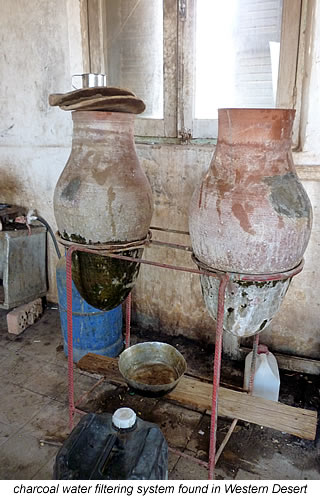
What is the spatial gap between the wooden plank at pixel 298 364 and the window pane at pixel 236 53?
4.73 feet

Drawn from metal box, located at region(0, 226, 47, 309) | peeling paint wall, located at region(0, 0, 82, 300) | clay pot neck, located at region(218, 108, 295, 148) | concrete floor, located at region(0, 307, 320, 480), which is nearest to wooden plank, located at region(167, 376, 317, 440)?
concrete floor, located at region(0, 307, 320, 480)

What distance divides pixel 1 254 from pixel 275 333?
1948 millimetres

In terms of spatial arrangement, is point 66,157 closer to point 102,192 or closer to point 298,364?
point 102,192

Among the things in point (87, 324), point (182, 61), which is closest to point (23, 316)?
point (87, 324)

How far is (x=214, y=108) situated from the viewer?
2428 mm

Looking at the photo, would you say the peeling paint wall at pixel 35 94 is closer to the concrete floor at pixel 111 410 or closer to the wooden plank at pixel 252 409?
the concrete floor at pixel 111 410

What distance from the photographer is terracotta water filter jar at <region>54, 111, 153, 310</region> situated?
5.58ft

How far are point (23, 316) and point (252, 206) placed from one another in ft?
6.87

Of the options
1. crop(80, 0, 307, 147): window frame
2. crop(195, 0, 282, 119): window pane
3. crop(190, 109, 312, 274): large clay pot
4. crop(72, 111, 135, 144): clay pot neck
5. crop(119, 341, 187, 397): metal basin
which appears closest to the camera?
crop(190, 109, 312, 274): large clay pot

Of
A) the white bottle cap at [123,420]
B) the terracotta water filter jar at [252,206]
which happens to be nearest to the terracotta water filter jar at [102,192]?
the terracotta water filter jar at [252,206]

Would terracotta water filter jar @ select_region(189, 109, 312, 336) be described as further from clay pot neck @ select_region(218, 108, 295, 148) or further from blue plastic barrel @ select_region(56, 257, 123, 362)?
blue plastic barrel @ select_region(56, 257, 123, 362)

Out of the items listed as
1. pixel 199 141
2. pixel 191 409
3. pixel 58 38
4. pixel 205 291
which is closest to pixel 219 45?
pixel 199 141

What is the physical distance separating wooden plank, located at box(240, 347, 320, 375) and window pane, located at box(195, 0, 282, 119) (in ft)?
4.73
